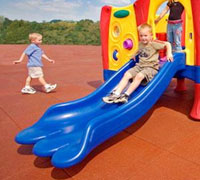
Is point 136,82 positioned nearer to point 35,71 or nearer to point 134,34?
point 134,34

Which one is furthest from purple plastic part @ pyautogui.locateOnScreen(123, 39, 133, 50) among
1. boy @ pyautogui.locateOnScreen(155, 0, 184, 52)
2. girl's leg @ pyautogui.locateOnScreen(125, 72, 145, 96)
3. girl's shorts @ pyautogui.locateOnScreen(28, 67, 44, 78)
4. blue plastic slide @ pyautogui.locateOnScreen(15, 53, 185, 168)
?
girl's shorts @ pyautogui.locateOnScreen(28, 67, 44, 78)

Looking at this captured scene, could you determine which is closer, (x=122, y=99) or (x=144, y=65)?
(x=122, y=99)

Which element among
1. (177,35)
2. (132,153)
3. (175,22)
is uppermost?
(175,22)

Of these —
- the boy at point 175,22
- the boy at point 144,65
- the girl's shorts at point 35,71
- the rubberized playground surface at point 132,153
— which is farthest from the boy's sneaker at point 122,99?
the girl's shorts at point 35,71

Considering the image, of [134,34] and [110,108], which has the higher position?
[134,34]

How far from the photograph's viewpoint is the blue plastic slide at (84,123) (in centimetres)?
215

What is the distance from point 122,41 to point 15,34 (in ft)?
84.0

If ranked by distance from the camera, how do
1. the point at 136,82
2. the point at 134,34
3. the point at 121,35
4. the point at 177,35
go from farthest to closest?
1. the point at 121,35
2. the point at 134,34
3. the point at 177,35
4. the point at 136,82

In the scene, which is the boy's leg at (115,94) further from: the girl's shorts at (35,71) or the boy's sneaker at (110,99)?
the girl's shorts at (35,71)

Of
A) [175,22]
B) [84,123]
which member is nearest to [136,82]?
[84,123]

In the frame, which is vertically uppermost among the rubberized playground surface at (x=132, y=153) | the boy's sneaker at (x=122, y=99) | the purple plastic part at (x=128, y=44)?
the purple plastic part at (x=128, y=44)

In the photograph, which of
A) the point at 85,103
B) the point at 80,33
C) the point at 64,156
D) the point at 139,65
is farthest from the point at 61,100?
the point at 80,33

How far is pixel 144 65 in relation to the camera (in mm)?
3223

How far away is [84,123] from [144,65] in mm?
1228
